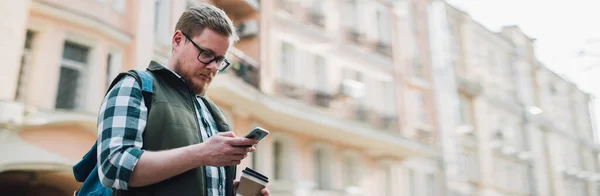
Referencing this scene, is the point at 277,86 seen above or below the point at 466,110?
below

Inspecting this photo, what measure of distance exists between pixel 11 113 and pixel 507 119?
26464 mm

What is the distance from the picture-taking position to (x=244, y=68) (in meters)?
15.3

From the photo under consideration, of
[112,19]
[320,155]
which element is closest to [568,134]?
[320,155]

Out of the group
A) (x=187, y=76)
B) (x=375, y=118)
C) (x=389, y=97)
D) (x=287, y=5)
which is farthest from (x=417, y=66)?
(x=187, y=76)

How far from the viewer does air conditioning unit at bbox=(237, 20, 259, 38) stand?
51.5 ft

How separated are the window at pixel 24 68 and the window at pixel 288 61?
8416 mm

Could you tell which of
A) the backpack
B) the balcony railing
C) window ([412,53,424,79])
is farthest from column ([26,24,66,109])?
window ([412,53,424,79])

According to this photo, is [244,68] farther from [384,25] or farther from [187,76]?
[187,76]

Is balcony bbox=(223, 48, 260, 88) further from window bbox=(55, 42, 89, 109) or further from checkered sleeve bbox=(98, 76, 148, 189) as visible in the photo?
checkered sleeve bbox=(98, 76, 148, 189)

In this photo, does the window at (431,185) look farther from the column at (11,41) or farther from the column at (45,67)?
the column at (11,41)

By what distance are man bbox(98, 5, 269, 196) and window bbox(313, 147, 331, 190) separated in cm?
1616

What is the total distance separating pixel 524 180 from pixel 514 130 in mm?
2747

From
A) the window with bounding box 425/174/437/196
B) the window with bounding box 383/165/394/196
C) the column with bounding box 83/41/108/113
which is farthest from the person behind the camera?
the window with bounding box 425/174/437/196

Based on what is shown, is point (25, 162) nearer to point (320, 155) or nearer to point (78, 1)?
point (78, 1)
